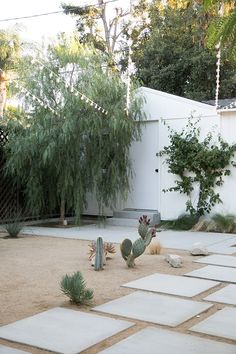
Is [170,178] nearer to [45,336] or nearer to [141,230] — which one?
[141,230]

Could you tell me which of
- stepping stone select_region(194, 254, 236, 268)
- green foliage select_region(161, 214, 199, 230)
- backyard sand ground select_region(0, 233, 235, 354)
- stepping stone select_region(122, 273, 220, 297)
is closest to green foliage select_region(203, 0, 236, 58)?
backyard sand ground select_region(0, 233, 235, 354)

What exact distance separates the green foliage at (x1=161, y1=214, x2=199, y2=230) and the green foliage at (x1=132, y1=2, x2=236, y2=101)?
381 inches

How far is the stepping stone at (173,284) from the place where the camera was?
5371mm

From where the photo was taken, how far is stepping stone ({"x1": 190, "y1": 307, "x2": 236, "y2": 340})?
3973 millimetres

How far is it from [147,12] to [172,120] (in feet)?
38.1

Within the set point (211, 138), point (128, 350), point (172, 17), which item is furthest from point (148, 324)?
point (172, 17)

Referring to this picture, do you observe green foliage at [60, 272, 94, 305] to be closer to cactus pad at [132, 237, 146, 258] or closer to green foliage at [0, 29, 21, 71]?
cactus pad at [132, 237, 146, 258]

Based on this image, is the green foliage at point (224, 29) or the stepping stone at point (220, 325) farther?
the stepping stone at point (220, 325)

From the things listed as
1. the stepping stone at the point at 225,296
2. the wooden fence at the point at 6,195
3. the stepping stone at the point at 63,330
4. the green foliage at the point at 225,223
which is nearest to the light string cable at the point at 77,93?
the wooden fence at the point at 6,195

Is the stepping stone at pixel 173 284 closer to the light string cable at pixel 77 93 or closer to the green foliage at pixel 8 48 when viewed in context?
the light string cable at pixel 77 93

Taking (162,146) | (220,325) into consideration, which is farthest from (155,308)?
(162,146)

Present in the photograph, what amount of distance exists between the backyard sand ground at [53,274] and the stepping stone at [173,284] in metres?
0.13

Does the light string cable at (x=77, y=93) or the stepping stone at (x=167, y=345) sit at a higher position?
the light string cable at (x=77, y=93)

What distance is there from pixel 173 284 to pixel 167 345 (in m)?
2.05
